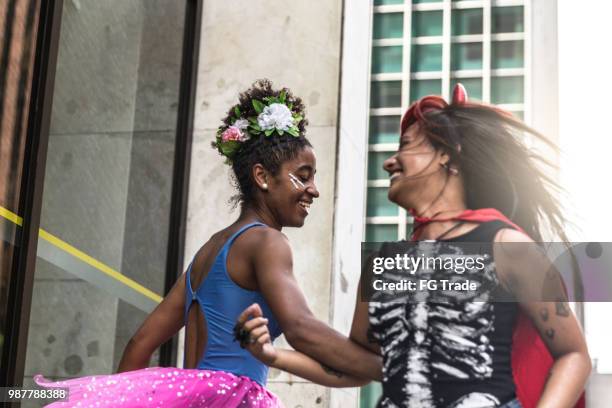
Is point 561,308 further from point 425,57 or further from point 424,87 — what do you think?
point 424,87

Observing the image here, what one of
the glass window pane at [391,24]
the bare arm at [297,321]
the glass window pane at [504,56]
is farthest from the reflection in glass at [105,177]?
the glass window pane at [504,56]

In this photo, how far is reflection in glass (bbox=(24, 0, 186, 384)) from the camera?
484 cm

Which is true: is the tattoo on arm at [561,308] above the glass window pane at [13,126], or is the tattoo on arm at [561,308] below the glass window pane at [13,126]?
below

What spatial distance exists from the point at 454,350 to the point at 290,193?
1325 millimetres

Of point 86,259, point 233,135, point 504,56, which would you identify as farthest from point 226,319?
point 504,56

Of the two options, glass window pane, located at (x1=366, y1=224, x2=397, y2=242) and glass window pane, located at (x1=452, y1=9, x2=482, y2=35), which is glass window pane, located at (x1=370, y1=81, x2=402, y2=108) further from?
glass window pane, located at (x1=366, y1=224, x2=397, y2=242)

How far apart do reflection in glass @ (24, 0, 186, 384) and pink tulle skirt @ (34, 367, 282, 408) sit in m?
1.33

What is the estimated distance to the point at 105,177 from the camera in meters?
5.37

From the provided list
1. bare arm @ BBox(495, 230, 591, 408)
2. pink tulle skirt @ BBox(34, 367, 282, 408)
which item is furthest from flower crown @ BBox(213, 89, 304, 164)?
bare arm @ BBox(495, 230, 591, 408)

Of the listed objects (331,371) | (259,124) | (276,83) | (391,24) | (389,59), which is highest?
(391,24)

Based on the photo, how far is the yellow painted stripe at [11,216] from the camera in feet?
14.4

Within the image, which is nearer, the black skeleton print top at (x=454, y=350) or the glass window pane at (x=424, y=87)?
the black skeleton print top at (x=454, y=350)

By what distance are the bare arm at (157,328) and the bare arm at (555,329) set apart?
5.41 feet

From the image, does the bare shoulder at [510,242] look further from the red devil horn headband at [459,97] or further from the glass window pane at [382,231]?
the glass window pane at [382,231]
